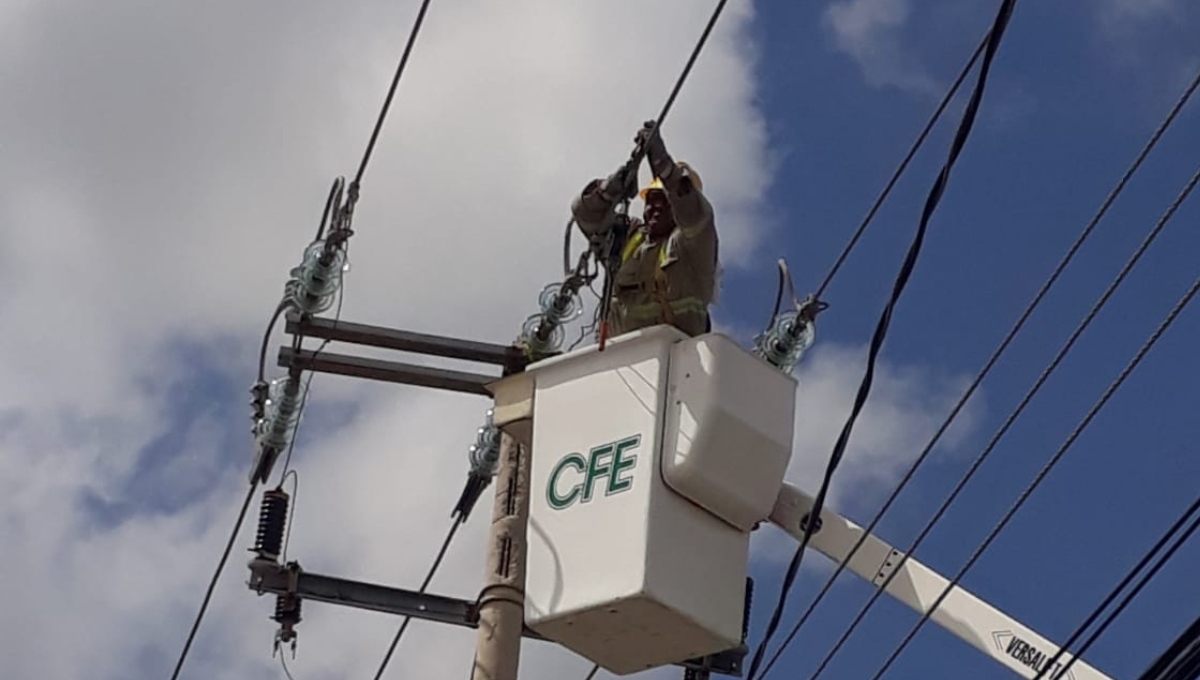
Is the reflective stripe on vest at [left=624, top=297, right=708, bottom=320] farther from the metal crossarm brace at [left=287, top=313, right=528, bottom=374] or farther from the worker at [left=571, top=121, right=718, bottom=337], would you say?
the metal crossarm brace at [left=287, top=313, right=528, bottom=374]

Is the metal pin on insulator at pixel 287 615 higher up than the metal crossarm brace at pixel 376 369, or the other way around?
the metal crossarm brace at pixel 376 369

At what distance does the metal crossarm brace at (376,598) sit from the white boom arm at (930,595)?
1090mm

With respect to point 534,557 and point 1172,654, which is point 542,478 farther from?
point 1172,654

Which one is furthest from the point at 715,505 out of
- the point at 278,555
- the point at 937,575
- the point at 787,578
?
the point at 278,555

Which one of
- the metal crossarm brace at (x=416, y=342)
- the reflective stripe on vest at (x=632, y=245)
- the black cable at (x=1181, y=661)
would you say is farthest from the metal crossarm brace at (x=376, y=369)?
the black cable at (x=1181, y=661)

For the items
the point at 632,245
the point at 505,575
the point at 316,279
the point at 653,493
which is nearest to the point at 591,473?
the point at 653,493

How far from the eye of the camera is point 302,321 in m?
9.88

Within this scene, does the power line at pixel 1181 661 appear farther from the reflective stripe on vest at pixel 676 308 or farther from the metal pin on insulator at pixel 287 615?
the metal pin on insulator at pixel 287 615

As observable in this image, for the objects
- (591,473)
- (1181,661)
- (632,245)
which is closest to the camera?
(1181,661)

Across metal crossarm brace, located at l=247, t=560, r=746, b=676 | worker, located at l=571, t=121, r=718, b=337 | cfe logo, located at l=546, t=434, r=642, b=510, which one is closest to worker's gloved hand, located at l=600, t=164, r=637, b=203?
worker, located at l=571, t=121, r=718, b=337

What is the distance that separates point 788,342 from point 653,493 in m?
1.99

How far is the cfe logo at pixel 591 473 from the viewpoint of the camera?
27.7 ft

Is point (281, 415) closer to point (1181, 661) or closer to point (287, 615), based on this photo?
point (287, 615)

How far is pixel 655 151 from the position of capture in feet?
27.4
